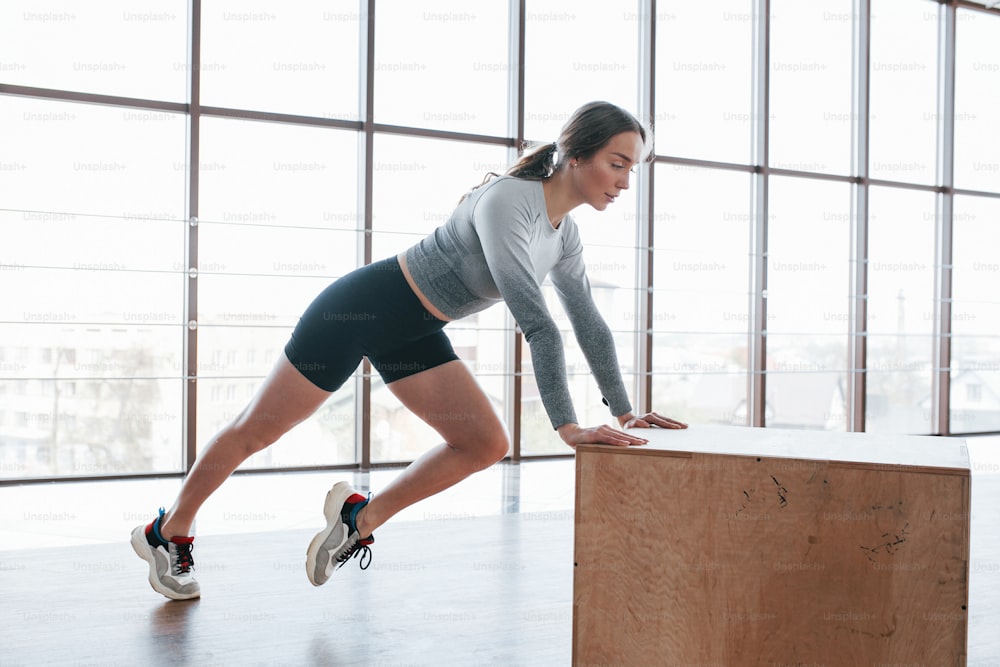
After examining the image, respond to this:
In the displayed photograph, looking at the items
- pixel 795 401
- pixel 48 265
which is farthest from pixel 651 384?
pixel 48 265

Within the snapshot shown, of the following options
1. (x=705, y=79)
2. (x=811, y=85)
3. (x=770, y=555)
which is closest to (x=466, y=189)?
(x=705, y=79)

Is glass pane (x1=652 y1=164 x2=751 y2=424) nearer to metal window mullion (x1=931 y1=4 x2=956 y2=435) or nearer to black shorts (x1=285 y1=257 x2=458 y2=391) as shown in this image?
metal window mullion (x1=931 y1=4 x2=956 y2=435)

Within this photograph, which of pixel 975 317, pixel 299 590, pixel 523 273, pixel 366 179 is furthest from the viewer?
pixel 975 317

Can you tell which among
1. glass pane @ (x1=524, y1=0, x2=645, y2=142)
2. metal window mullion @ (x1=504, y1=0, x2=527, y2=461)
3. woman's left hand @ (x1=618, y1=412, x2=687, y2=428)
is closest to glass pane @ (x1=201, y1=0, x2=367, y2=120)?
metal window mullion @ (x1=504, y1=0, x2=527, y2=461)

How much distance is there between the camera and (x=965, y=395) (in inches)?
216

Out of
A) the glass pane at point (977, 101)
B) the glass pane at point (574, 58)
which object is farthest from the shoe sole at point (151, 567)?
the glass pane at point (977, 101)

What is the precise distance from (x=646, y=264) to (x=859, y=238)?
64.6 inches

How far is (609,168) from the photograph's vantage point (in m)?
1.45

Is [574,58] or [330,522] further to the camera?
[574,58]

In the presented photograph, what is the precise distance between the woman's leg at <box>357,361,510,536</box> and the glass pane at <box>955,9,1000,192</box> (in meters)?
5.05

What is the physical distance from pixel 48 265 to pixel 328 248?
1.21 m

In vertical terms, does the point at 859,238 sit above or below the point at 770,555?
above

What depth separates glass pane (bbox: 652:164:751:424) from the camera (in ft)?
15.0

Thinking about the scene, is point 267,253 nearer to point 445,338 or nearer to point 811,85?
point 445,338
